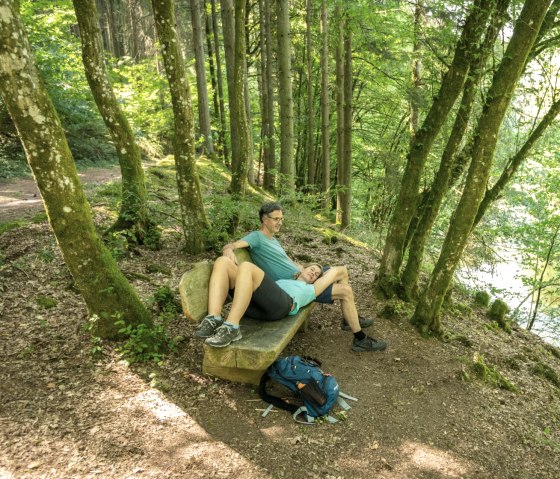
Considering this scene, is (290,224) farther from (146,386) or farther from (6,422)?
(6,422)

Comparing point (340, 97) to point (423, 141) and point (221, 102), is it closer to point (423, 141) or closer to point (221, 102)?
point (423, 141)

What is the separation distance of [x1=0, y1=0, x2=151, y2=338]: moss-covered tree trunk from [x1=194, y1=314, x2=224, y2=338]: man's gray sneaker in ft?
2.84

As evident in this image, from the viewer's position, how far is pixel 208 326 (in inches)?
149

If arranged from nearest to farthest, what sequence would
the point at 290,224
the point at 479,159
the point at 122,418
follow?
the point at 122,418, the point at 479,159, the point at 290,224

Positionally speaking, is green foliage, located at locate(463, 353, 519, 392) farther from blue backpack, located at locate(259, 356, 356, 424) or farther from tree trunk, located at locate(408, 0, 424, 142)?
tree trunk, located at locate(408, 0, 424, 142)

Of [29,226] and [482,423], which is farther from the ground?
[29,226]

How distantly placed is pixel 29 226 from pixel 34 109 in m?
4.16

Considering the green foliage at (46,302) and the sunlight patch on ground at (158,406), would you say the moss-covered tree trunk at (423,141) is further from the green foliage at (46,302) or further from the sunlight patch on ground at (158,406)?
the green foliage at (46,302)

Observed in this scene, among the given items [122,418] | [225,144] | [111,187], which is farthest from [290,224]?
[225,144]

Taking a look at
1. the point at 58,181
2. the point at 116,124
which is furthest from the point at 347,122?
the point at 58,181

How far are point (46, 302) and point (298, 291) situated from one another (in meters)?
3.01

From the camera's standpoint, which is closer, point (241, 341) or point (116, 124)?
point (241, 341)

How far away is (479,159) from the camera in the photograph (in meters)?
4.72

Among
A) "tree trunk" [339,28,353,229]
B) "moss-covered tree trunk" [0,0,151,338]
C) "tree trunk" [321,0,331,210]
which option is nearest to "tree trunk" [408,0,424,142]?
"tree trunk" [339,28,353,229]
